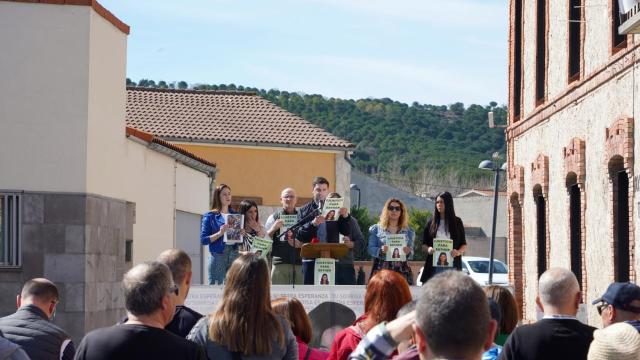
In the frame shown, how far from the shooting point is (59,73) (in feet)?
54.7

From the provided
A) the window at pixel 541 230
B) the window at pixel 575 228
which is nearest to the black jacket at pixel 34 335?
the window at pixel 575 228

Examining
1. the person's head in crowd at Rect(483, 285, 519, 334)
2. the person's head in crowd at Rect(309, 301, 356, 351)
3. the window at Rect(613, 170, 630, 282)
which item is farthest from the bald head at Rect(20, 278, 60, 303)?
the window at Rect(613, 170, 630, 282)

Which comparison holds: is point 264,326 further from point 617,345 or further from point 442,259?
point 442,259

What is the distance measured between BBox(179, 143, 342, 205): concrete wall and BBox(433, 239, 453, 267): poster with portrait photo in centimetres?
3220

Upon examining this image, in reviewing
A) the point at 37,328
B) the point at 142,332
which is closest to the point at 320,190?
the point at 37,328

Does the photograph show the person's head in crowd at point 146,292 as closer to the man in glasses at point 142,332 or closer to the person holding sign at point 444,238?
the man in glasses at point 142,332

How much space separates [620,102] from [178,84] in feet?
248

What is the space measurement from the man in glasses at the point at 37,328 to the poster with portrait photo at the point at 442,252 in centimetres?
619

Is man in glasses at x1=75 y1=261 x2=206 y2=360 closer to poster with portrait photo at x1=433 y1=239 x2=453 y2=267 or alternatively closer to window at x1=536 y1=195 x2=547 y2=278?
poster with portrait photo at x1=433 y1=239 x2=453 y2=267

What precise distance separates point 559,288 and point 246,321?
72.3 inches

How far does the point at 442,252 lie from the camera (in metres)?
13.8

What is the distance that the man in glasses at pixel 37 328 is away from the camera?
317 inches

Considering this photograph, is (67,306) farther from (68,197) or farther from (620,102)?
(620,102)

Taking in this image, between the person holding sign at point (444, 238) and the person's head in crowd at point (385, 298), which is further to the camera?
the person holding sign at point (444, 238)
